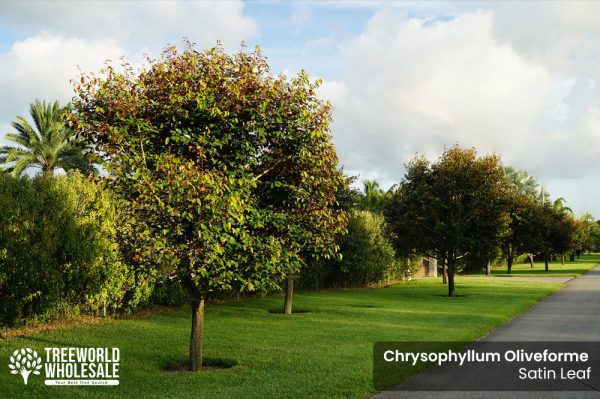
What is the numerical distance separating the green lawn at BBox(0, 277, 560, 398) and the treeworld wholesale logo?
0.66ft

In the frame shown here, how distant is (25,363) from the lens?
10.2 metres

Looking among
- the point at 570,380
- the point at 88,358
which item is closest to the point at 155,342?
the point at 88,358

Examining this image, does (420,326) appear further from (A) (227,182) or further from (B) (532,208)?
(B) (532,208)

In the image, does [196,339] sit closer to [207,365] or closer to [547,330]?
[207,365]

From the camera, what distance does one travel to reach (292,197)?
10031mm

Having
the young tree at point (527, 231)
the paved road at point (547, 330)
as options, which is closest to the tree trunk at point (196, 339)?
the paved road at point (547, 330)

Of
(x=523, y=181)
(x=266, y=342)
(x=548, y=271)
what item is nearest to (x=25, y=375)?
(x=266, y=342)

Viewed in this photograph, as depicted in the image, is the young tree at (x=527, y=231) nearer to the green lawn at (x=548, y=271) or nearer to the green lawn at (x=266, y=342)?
the green lawn at (x=548, y=271)

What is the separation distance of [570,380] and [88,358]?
8.57 metres

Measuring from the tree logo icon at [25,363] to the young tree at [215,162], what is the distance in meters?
2.66

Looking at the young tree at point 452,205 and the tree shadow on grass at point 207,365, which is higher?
the young tree at point 452,205

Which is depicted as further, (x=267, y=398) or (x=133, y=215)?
(x=133, y=215)

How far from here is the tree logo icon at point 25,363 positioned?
31.0ft

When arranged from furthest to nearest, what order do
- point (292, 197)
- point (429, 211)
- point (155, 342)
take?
point (429, 211) < point (155, 342) < point (292, 197)
